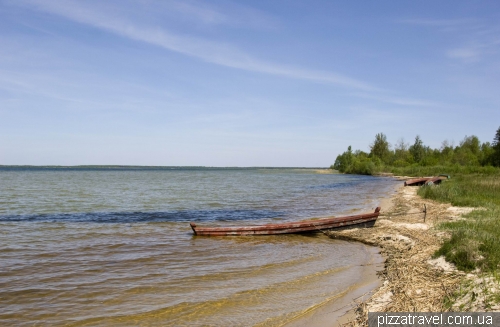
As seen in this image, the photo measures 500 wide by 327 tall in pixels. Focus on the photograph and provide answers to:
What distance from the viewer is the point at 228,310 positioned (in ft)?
26.3

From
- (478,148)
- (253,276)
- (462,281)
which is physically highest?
(478,148)

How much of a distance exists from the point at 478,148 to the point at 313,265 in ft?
389

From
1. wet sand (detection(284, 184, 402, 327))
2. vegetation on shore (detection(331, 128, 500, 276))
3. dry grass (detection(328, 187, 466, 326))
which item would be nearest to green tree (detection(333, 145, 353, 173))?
vegetation on shore (detection(331, 128, 500, 276))

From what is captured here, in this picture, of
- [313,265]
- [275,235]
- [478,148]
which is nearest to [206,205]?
[275,235]

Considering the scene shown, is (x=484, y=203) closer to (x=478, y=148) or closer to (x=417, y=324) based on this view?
(x=417, y=324)

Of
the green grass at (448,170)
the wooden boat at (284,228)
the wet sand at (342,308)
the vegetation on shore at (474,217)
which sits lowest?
the wet sand at (342,308)

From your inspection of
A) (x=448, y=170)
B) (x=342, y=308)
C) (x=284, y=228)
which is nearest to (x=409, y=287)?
(x=342, y=308)

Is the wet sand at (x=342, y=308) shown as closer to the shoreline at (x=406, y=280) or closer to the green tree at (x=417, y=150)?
the shoreline at (x=406, y=280)

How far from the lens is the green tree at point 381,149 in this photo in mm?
130500

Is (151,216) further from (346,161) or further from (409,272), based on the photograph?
(346,161)

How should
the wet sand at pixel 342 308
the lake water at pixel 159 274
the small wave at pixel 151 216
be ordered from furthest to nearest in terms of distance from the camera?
the small wave at pixel 151 216 < the lake water at pixel 159 274 < the wet sand at pixel 342 308

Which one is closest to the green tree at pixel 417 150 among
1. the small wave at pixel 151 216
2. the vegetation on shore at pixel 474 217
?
the vegetation on shore at pixel 474 217

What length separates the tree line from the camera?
98.8 meters

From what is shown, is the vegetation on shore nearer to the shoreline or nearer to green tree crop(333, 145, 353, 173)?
the shoreline
